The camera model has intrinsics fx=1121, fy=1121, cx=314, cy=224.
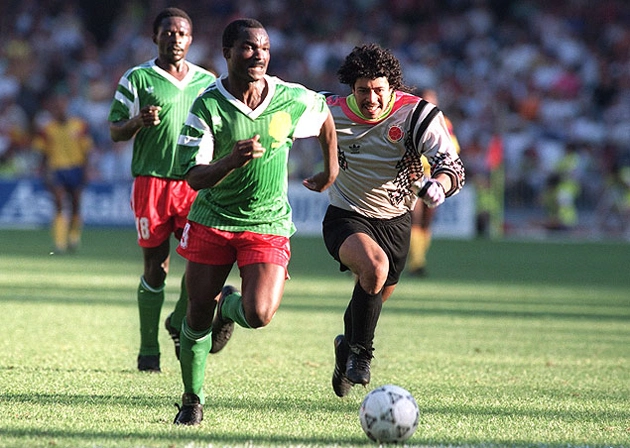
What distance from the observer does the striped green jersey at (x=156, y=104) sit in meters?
7.59

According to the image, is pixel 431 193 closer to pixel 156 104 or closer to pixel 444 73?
pixel 156 104

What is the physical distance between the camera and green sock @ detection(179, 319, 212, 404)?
577cm

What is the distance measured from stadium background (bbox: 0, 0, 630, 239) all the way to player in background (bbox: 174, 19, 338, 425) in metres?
17.6

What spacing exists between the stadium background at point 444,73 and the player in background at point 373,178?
16.4 m

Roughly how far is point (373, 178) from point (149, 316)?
1.85 meters

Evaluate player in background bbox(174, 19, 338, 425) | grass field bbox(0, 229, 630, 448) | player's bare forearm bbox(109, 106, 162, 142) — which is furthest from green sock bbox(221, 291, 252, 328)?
player's bare forearm bbox(109, 106, 162, 142)

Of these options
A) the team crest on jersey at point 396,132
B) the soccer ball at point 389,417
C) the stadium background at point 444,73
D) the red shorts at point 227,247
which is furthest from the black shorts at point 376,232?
the stadium background at point 444,73

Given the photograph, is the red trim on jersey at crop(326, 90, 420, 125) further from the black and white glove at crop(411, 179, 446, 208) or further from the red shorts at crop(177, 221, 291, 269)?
the red shorts at crop(177, 221, 291, 269)

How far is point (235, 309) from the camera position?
6.23m

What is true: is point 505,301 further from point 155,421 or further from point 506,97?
point 506,97

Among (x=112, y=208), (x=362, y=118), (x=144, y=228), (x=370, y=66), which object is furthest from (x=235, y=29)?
(x=112, y=208)

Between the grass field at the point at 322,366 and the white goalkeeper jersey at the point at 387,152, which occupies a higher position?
the white goalkeeper jersey at the point at 387,152

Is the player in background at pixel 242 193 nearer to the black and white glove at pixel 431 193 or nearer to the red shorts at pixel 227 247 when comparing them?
the red shorts at pixel 227 247

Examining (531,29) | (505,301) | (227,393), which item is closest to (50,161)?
(505,301)
